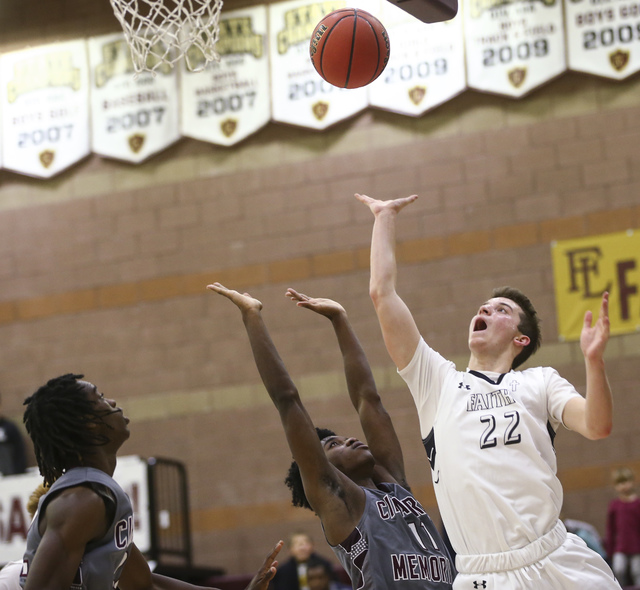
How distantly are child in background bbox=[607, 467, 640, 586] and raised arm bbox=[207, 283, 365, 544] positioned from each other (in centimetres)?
553

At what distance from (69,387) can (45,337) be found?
314 inches

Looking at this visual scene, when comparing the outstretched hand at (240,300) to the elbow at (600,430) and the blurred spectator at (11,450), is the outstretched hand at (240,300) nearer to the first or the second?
the elbow at (600,430)

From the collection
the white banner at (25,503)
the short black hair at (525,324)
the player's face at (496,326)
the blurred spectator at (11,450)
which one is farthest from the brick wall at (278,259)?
the player's face at (496,326)

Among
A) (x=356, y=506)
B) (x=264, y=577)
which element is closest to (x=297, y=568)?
(x=264, y=577)

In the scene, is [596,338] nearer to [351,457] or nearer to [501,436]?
[501,436]

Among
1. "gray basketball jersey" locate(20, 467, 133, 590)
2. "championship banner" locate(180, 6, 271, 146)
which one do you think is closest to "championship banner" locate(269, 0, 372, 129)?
"championship banner" locate(180, 6, 271, 146)

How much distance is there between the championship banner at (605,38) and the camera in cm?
974

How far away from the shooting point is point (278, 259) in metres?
10.5

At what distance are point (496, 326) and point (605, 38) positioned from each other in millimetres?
6943

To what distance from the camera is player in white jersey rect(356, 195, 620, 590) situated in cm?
334

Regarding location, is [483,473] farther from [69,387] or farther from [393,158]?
[393,158]

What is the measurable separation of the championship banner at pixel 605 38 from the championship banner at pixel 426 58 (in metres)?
1.18

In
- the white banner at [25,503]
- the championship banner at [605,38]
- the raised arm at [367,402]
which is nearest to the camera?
the raised arm at [367,402]

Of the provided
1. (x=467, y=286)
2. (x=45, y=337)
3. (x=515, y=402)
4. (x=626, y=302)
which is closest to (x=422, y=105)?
(x=467, y=286)
